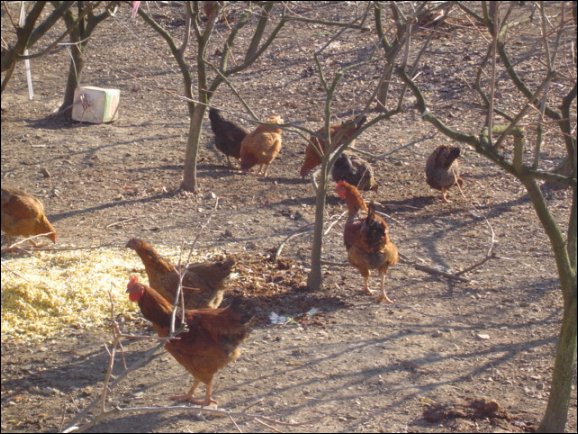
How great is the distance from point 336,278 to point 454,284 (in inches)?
39.2

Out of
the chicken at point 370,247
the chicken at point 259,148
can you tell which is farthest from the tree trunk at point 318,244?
the chicken at point 259,148

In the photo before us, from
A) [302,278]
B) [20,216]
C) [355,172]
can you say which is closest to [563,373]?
[302,278]

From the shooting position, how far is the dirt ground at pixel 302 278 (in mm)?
5148

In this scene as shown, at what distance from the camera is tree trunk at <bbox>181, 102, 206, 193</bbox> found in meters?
8.80

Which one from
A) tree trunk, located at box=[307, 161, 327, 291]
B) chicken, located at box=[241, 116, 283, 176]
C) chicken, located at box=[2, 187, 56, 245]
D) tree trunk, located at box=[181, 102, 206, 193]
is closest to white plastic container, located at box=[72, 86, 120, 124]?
chicken, located at box=[241, 116, 283, 176]

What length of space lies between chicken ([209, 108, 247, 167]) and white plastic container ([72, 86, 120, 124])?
1.88 meters

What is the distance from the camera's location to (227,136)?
10.2m

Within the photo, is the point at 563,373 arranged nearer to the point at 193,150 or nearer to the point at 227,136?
the point at 193,150

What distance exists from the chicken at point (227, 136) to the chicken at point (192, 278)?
4205mm

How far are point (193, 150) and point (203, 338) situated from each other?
421 centimetres

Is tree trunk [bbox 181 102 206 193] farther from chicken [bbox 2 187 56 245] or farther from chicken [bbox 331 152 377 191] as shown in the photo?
chicken [bbox 2 187 56 245]

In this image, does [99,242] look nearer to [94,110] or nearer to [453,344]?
[453,344]

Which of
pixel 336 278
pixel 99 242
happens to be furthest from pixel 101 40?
pixel 336 278

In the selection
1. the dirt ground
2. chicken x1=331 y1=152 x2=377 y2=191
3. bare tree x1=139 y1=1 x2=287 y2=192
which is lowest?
the dirt ground
